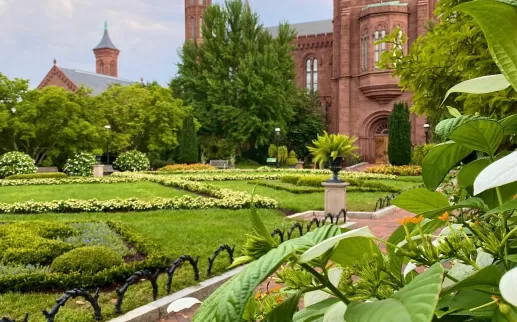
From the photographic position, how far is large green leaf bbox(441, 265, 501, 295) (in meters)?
0.57

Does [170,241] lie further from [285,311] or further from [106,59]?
[106,59]

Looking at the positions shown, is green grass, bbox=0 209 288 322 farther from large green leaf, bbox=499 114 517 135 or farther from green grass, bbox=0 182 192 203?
green grass, bbox=0 182 192 203

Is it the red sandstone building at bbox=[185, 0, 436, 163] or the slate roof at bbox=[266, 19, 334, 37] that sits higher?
the slate roof at bbox=[266, 19, 334, 37]

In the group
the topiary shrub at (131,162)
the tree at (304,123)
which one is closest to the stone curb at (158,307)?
the topiary shrub at (131,162)

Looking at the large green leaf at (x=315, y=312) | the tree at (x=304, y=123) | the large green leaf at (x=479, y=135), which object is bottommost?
the large green leaf at (x=315, y=312)

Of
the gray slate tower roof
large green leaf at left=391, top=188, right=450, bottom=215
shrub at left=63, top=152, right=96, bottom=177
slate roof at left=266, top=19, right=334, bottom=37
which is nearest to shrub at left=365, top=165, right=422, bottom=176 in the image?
shrub at left=63, top=152, right=96, bottom=177

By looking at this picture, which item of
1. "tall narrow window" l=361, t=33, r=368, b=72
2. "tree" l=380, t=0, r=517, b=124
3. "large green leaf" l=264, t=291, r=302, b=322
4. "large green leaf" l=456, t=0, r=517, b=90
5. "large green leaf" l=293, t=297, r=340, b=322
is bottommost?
"large green leaf" l=293, t=297, r=340, b=322

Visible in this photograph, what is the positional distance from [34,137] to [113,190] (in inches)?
458

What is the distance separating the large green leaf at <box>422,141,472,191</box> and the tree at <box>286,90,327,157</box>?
101 ft

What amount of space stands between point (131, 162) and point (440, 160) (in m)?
26.1

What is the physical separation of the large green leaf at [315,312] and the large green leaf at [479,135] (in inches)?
13.5

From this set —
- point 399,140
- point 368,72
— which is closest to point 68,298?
point 399,140

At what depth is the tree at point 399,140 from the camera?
958 inches

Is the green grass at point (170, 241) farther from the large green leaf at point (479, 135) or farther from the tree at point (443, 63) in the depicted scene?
the tree at point (443, 63)
